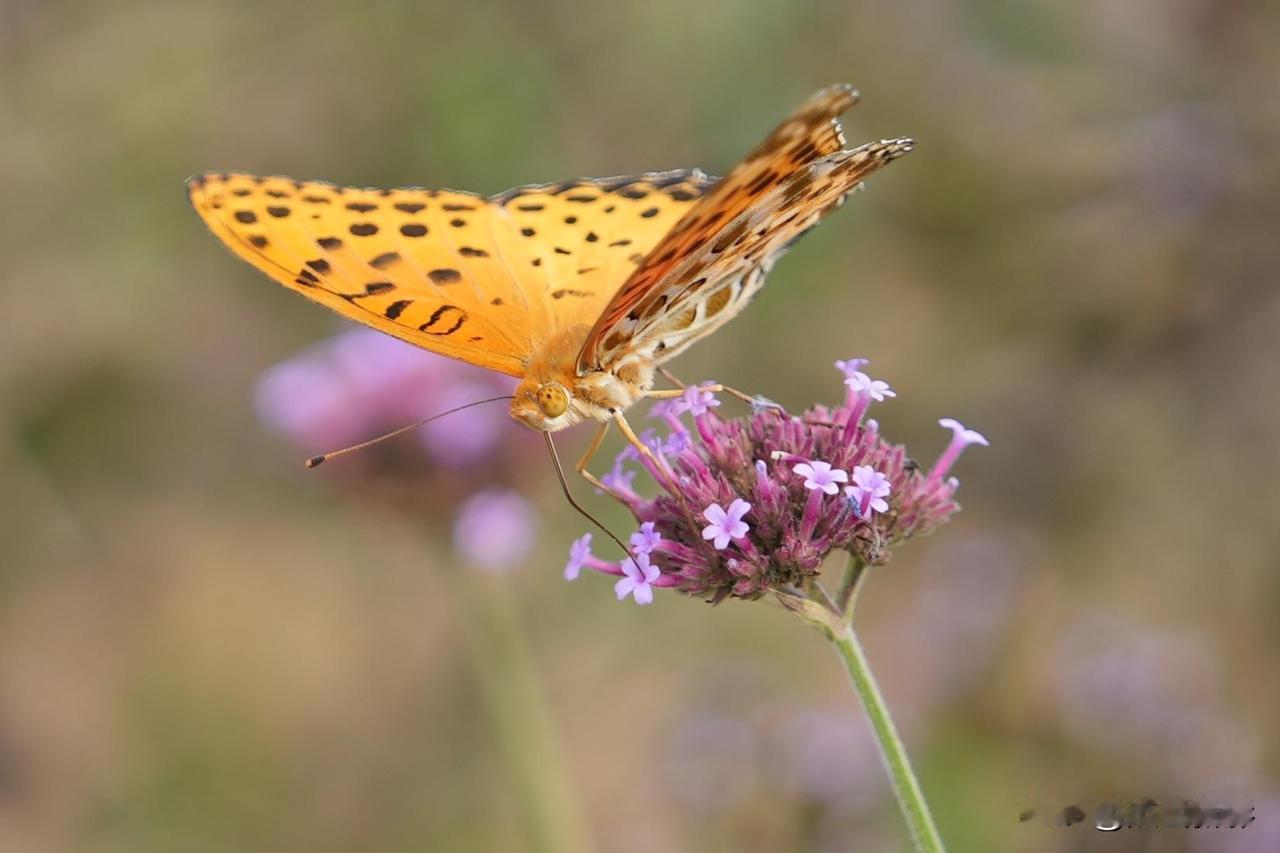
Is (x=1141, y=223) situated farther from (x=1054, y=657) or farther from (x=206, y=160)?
(x=206, y=160)

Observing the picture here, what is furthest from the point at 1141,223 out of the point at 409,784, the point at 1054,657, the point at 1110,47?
the point at 409,784

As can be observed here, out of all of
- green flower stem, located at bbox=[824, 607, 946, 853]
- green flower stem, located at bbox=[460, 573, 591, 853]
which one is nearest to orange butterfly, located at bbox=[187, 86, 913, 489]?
green flower stem, located at bbox=[824, 607, 946, 853]

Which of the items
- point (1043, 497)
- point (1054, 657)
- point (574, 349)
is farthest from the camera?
point (1043, 497)

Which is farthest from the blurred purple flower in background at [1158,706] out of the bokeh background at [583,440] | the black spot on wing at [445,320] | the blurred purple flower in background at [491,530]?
the black spot on wing at [445,320]

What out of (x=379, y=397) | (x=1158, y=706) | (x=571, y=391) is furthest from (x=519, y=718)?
(x=1158, y=706)

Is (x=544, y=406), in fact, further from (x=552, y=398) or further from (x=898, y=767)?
(x=898, y=767)
